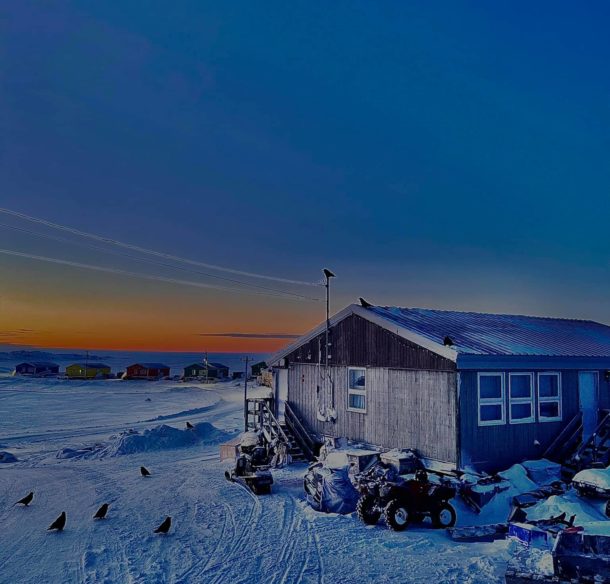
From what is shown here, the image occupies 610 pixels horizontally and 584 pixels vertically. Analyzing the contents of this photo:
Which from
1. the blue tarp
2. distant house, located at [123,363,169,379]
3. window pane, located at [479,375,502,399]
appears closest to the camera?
the blue tarp

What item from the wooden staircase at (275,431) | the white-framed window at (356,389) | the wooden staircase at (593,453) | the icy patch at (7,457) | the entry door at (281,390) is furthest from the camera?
the entry door at (281,390)

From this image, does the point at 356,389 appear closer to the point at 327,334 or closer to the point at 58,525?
the point at 327,334

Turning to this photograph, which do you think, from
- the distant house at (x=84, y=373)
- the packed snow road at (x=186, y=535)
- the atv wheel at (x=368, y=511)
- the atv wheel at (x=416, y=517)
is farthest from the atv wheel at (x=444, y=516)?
the distant house at (x=84, y=373)

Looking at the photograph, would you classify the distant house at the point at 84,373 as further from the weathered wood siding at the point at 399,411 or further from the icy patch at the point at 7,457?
the weathered wood siding at the point at 399,411

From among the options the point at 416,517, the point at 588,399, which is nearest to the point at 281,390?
the point at 588,399

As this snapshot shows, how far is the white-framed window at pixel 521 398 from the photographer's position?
16281 millimetres

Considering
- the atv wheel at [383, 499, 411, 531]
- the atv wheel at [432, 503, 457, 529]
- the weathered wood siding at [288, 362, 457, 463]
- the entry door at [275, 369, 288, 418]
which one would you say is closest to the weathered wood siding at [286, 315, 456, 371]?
the weathered wood siding at [288, 362, 457, 463]

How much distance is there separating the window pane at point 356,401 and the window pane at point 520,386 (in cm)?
482

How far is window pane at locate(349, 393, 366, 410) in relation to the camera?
1877 cm

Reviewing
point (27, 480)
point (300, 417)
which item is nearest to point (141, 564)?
point (27, 480)

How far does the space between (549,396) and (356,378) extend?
6204mm

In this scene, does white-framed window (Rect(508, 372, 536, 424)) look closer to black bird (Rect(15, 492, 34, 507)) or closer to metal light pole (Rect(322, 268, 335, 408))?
metal light pole (Rect(322, 268, 335, 408))

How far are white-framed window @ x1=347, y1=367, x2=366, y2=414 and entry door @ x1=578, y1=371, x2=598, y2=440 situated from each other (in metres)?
7.11

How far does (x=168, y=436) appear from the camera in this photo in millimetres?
25766
